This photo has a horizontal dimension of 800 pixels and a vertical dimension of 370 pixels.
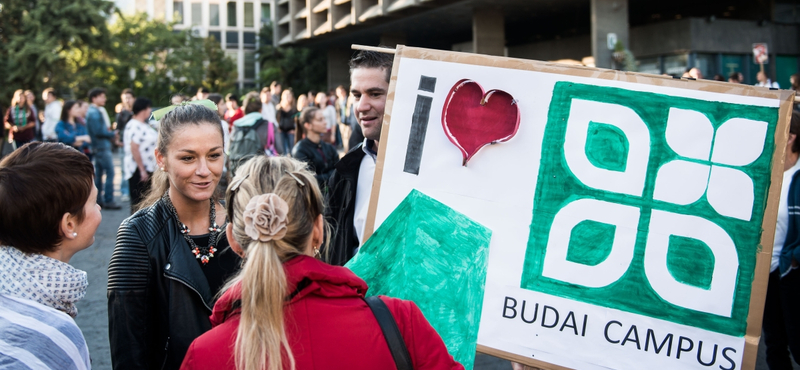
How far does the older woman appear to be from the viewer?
5.44ft

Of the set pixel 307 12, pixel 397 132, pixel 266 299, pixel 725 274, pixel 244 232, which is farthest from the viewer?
pixel 307 12

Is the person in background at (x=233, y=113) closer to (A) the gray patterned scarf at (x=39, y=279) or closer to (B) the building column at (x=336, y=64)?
(A) the gray patterned scarf at (x=39, y=279)

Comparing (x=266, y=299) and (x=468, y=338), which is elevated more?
(x=266, y=299)

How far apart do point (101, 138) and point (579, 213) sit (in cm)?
1001

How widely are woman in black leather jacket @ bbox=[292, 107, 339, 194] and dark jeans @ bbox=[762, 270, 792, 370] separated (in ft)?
13.8

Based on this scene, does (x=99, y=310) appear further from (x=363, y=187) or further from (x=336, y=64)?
(x=336, y=64)

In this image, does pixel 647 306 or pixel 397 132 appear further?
pixel 397 132

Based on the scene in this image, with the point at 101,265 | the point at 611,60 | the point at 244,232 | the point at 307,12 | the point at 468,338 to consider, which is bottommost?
the point at 101,265

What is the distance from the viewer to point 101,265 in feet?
23.7

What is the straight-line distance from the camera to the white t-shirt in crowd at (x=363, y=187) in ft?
9.91

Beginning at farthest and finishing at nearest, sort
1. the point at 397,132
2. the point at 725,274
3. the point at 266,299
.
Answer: the point at 397,132, the point at 725,274, the point at 266,299

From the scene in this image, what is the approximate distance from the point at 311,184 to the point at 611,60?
59.9 ft

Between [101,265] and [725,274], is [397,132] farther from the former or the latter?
[101,265]

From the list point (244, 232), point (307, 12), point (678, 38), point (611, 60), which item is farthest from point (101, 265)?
point (307, 12)
